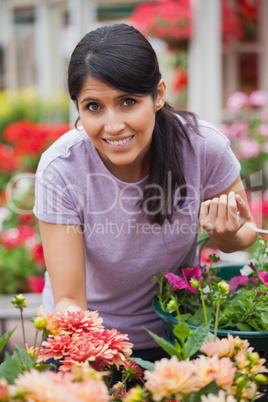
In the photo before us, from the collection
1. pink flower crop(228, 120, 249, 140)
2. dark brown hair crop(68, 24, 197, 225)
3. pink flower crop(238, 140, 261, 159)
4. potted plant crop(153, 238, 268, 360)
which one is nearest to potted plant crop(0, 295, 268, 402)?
potted plant crop(153, 238, 268, 360)

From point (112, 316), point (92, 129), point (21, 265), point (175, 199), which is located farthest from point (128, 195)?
point (21, 265)

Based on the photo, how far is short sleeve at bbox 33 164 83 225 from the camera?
4.03 ft

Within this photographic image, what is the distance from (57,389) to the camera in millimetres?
553

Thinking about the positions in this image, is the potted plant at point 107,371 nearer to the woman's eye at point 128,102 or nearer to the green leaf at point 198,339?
the green leaf at point 198,339

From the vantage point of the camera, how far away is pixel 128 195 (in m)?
1.30

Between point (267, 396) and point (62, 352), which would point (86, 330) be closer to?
point (62, 352)

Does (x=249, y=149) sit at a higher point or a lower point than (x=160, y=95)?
lower

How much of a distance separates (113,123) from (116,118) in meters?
0.01

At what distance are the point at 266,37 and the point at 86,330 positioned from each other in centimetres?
369

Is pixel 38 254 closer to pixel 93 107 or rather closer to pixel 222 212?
pixel 93 107

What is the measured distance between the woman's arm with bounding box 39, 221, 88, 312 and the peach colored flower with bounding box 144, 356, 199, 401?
0.58m

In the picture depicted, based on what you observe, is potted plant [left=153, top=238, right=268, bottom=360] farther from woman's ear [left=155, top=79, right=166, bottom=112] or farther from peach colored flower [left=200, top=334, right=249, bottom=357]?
woman's ear [left=155, top=79, right=166, bottom=112]

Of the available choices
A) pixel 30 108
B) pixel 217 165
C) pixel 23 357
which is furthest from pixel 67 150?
pixel 30 108

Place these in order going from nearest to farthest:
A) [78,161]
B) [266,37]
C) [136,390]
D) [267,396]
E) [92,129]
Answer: [136,390] → [267,396] → [92,129] → [78,161] → [266,37]
